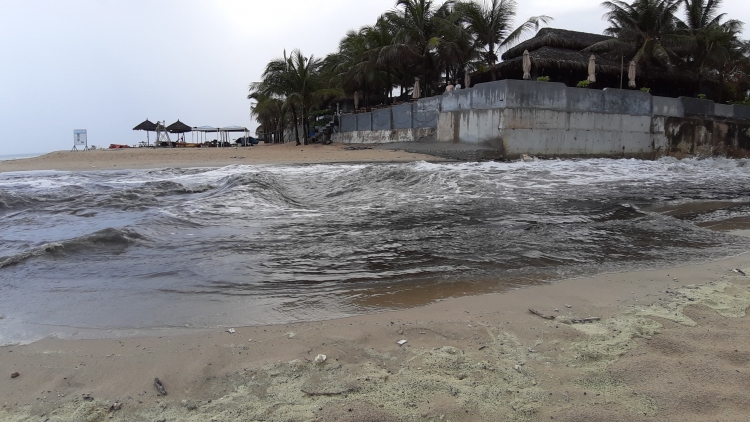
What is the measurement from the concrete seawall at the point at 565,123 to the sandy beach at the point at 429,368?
15125mm

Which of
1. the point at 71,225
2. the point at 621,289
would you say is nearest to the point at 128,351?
the point at 621,289

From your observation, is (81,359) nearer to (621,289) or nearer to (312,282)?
(312,282)

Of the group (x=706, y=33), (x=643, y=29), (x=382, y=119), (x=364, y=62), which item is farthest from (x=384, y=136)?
(x=706, y=33)

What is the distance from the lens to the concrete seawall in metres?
17.8

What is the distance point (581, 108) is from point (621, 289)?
17863 mm

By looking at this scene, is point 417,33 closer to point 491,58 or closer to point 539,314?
point 491,58

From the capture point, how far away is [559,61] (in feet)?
74.1

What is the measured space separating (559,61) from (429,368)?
2360 centimetres

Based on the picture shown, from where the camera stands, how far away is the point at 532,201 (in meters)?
8.56

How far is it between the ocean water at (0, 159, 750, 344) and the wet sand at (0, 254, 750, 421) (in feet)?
1.39

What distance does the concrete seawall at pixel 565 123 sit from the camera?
17.8m

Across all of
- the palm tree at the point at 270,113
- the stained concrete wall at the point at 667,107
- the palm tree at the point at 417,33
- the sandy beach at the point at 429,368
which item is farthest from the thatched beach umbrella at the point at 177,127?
the sandy beach at the point at 429,368

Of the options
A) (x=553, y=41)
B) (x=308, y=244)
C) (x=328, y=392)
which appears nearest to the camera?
(x=328, y=392)

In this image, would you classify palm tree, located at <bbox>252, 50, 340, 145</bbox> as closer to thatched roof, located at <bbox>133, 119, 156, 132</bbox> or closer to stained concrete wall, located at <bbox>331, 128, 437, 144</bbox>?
stained concrete wall, located at <bbox>331, 128, 437, 144</bbox>
